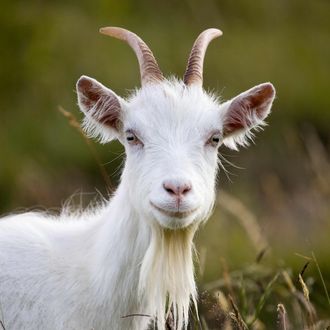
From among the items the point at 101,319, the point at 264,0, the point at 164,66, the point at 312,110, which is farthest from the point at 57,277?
the point at 264,0

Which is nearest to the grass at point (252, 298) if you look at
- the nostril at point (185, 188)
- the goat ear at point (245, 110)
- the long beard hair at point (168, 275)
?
the long beard hair at point (168, 275)

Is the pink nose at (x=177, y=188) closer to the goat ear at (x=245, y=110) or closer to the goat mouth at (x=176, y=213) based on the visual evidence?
the goat mouth at (x=176, y=213)

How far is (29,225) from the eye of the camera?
746 cm

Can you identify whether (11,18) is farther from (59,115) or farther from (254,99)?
(254,99)

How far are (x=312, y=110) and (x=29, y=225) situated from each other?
1299cm

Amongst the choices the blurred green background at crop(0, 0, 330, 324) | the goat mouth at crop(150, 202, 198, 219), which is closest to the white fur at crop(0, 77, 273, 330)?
the goat mouth at crop(150, 202, 198, 219)

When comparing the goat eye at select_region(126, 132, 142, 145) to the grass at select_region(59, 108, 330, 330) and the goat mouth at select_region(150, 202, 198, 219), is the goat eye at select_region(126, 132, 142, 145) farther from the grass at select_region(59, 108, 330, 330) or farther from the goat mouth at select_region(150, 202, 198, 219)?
the grass at select_region(59, 108, 330, 330)

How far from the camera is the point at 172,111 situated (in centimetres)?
692

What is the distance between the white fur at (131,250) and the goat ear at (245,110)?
3cm

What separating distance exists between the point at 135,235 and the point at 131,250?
93 mm

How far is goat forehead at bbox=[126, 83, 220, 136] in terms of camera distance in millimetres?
6887

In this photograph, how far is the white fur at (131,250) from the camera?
682 centimetres

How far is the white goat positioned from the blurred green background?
6.80 meters

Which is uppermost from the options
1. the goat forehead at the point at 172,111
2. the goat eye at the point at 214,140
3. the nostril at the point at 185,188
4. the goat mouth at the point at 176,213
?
the goat forehead at the point at 172,111
